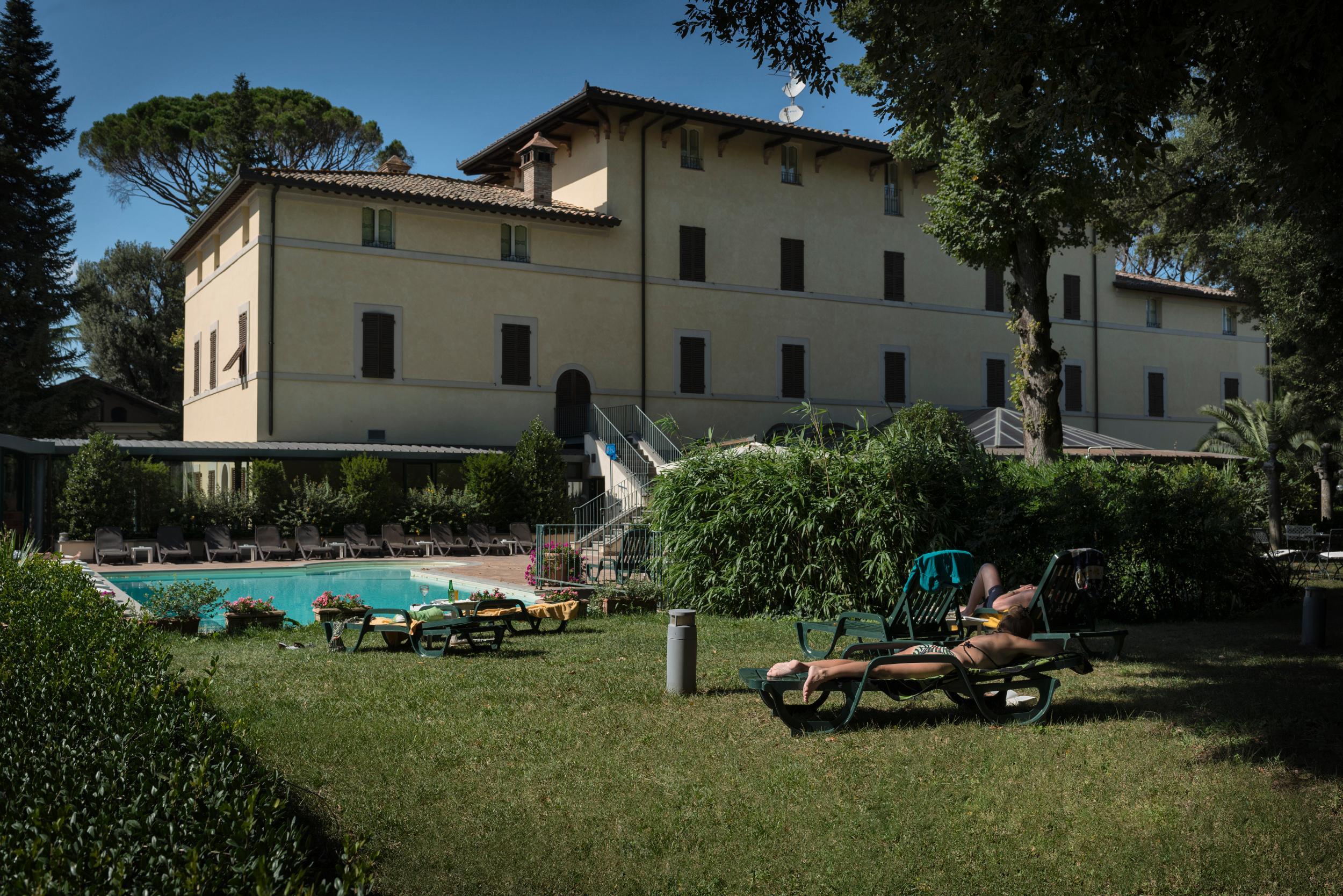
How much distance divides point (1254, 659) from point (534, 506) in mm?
18152

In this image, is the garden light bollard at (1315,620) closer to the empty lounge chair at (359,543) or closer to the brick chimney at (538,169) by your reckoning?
the empty lounge chair at (359,543)

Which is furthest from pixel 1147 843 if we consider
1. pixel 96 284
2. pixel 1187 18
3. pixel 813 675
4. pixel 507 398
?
pixel 96 284

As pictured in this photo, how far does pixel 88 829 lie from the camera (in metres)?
2.50

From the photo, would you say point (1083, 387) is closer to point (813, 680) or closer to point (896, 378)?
point (896, 378)

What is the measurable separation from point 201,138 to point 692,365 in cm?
1892

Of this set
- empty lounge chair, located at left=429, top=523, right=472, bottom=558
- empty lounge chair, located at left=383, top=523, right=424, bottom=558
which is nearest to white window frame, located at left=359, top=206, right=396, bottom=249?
empty lounge chair, located at left=383, top=523, right=424, bottom=558

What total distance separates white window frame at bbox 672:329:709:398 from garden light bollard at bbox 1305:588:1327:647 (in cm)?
2047

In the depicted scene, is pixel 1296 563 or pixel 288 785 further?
pixel 1296 563

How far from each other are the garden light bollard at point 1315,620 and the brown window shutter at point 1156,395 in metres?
29.4

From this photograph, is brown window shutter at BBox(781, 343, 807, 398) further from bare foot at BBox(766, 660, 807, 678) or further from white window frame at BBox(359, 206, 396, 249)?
bare foot at BBox(766, 660, 807, 678)

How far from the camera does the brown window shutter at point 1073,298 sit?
114ft

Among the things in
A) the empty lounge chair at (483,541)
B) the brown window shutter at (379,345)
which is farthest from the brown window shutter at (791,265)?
the empty lounge chair at (483,541)

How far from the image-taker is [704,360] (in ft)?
96.1

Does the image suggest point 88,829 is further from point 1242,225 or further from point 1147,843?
point 1242,225
